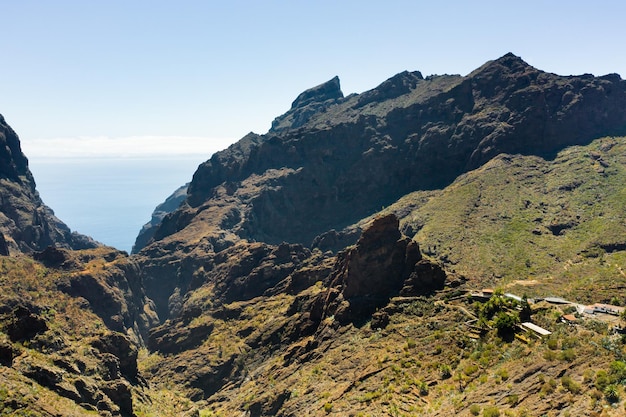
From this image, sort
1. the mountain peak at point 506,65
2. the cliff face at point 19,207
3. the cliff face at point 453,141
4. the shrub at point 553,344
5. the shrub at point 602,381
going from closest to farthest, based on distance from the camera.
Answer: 1. the shrub at point 602,381
2. the shrub at point 553,344
3. the cliff face at point 19,207
4. the cliff face at point 453,141
5. the mountain peak at point 506,65

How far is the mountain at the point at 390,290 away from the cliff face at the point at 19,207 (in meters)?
13.3

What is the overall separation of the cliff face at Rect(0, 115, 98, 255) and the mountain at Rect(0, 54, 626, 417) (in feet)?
43.6

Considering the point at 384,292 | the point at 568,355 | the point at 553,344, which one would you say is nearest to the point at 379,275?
the point at 384,292

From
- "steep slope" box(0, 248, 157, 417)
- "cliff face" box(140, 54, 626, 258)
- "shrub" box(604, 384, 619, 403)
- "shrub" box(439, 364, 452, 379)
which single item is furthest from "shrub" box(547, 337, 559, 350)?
"cliff face" box(140, 54, 626, 258)

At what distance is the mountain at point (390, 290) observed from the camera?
132ft

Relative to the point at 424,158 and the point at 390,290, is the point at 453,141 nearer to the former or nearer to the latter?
the point at 424,158

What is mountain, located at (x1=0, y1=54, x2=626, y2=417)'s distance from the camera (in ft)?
132

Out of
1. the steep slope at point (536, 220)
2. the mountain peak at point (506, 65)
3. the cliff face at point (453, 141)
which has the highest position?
the mountain peak at point (506, 65)

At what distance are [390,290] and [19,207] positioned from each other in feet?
457

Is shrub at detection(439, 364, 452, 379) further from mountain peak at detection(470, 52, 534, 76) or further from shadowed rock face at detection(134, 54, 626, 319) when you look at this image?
mountain peak at detection(470, 52, 534, 76)

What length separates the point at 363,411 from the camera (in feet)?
138

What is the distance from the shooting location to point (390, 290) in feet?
209

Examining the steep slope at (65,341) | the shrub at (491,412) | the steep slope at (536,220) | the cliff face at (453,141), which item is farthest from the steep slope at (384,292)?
the steep slope at (65,341)

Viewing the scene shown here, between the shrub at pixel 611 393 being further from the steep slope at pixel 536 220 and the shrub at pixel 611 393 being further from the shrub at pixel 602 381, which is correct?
the steep slope at pixel 536 220
